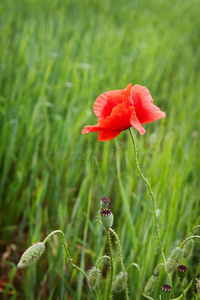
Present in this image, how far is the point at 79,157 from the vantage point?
1480 mm

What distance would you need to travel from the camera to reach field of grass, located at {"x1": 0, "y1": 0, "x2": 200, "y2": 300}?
1.05m

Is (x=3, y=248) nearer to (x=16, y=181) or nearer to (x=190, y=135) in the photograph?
(x=16, y=181)

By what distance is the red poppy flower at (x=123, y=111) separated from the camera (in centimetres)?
64

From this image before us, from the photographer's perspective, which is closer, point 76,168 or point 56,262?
point 56,262

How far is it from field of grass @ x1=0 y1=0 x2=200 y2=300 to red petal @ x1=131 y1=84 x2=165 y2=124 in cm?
32

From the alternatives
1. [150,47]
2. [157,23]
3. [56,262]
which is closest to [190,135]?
[56,262]

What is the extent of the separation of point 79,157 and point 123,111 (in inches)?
33.7

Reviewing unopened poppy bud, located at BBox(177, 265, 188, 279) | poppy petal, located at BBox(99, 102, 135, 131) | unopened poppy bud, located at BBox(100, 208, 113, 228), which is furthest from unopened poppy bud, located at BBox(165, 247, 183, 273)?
poppy petal, located at BBox(99, 102, 135, 131)

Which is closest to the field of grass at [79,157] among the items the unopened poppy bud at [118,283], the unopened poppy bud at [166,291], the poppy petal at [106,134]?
the unopened poppy bud at [118,283]

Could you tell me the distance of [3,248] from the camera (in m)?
1.37

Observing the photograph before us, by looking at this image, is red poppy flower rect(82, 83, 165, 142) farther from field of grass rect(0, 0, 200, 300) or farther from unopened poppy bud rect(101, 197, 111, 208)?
field of grass rect(0, 0, 200, 300)

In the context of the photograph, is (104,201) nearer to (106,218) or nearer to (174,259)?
(106,218)

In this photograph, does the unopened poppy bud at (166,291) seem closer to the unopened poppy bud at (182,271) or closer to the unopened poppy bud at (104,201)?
the unopened poppy bud at (182,271)

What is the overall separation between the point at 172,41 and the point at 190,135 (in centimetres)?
197
